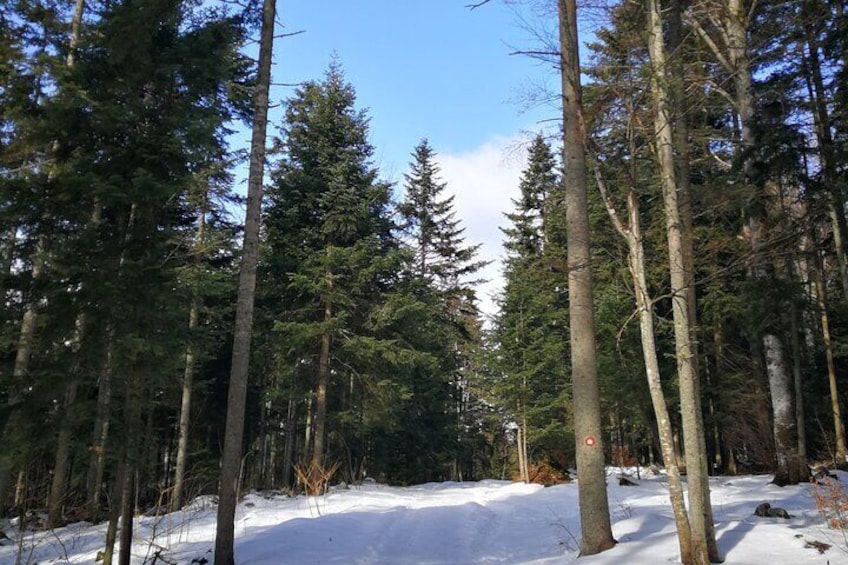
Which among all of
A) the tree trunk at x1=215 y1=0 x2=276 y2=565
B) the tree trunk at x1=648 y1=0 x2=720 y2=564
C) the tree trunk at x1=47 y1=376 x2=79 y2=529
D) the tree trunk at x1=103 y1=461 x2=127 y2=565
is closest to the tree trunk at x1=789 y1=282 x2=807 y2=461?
the tree trunk at x1=648 y1=0 x2=720 y2=564

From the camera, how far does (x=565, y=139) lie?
314 inches

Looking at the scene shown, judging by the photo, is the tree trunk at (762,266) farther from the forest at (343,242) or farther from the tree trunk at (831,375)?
the tree trunk at (831,375)

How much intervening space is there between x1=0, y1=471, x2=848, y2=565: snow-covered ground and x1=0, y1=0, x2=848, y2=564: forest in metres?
0.75

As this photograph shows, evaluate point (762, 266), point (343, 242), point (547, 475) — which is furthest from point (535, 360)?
point (762, 266)

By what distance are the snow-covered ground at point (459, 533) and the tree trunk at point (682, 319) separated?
472mm

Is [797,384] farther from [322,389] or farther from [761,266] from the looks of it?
[322,389]

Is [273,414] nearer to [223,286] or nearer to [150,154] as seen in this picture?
[223,286]

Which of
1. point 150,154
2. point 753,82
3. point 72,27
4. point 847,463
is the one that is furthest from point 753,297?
point 72,27

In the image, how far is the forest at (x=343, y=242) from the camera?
704cm

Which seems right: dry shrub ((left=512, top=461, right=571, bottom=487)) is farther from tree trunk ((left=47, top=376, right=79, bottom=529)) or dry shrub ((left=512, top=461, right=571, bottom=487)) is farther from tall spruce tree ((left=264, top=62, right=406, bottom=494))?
tree trunk ((left=47, top=376, right=79, bottom=529))

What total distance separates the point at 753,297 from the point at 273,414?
2123 centimetres

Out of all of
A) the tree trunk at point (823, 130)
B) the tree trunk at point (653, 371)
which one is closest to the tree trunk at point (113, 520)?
the tree trunk at point (653, 371)

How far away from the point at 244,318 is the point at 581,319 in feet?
16.8

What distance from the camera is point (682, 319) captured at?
6410mm
